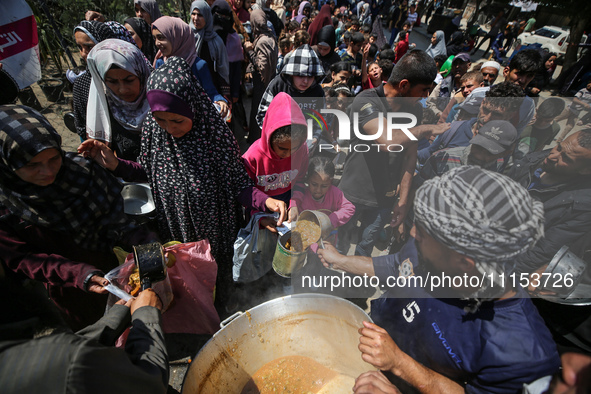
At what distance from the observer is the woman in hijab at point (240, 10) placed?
6.72 metres

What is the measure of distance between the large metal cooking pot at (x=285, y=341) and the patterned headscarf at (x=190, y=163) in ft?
3.08

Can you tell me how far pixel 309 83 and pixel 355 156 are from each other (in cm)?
120

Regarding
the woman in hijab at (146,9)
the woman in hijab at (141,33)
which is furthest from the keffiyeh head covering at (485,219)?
the woman in hijab at (146,9)

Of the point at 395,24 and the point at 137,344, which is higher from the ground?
the point at 395,24

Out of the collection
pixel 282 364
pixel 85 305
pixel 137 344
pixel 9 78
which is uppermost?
pixel 9 78

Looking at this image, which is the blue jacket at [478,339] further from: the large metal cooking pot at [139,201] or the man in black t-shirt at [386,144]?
the large metal cooking pot at [139,201]

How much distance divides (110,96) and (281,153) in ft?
5.10

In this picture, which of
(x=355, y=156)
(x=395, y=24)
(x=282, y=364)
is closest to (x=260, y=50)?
(x=355, y=156)

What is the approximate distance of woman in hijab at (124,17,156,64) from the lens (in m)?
3.95

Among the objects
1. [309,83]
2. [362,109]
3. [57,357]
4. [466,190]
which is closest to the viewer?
[57,357]

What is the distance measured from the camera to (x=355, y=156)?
2.84 meters

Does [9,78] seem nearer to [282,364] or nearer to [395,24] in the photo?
[282,364]

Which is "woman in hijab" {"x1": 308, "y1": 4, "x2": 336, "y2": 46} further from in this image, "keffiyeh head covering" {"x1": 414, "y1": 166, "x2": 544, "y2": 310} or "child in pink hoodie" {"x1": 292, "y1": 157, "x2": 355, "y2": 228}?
"keffiyeh head covering" {"x1": 414, "y1": 166, "x2": 544, "y2": 310}

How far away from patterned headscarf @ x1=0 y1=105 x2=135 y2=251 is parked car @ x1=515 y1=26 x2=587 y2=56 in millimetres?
16691
